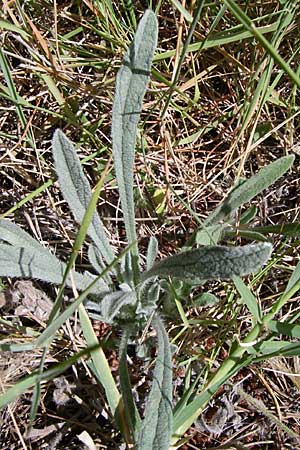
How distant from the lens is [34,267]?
168 centimetres

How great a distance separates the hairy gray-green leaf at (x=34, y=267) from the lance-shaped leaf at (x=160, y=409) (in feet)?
0.88

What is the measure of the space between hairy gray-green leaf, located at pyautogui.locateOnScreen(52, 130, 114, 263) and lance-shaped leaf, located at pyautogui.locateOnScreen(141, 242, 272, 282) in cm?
18

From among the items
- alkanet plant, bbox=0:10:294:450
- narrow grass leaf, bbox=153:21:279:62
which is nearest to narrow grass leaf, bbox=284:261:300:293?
alkanet plant, bbox=0:10:294:450

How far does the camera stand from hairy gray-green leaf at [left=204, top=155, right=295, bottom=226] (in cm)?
171

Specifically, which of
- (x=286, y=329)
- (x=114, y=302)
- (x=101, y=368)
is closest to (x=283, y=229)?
(x=286, y=329)

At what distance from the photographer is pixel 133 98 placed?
171cm

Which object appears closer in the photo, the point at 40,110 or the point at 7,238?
the point at 7,238

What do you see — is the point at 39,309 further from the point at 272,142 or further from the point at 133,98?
the point at 272,142

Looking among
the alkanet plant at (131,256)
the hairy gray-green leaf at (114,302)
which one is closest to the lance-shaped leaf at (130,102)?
the alkanet plant at (131,256)

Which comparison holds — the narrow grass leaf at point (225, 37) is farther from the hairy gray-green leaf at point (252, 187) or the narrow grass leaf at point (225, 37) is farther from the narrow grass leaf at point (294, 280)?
the narrow grass leaf at point (294, 280)

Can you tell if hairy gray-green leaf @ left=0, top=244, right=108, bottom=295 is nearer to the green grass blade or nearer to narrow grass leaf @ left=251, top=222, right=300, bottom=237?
narrow grass leaf @ left=251, top=222, right=300, bottom=237

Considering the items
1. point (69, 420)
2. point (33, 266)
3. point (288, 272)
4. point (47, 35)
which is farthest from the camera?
point (47, 35)

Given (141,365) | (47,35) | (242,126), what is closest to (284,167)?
(242,126)

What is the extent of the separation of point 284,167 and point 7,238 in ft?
2.61
